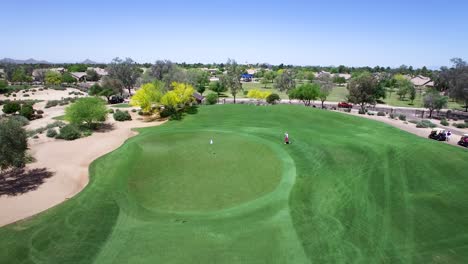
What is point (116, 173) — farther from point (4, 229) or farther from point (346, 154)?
point (346, 154)

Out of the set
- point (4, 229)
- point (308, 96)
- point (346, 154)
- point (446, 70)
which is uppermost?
point (446, 70)

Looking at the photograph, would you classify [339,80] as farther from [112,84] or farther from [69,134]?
[69,134]

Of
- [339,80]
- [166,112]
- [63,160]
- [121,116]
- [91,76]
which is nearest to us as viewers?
[63,160]

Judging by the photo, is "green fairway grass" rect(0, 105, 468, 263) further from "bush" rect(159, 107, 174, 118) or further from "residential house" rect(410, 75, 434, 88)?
"residential house" rect(410, 75, 434, 88)

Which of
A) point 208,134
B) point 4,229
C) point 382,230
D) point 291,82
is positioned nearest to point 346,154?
point 382,230

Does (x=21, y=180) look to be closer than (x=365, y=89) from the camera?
Yes

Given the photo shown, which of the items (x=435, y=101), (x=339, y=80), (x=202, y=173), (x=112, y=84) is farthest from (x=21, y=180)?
(x=339, y=80)
